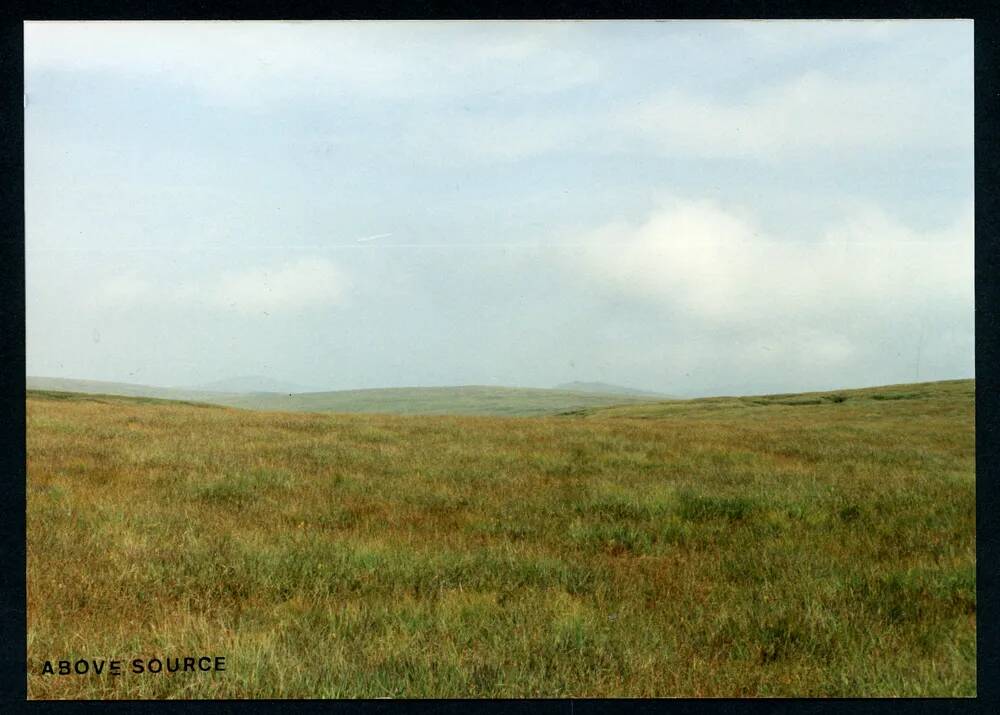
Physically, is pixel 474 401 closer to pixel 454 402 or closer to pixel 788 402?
pixel 454 402

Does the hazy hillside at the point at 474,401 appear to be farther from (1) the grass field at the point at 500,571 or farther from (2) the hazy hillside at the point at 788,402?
(1) the grass field at the point at 500,571

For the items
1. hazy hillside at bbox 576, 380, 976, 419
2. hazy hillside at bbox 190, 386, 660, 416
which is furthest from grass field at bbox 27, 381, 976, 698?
hazy hillside at bbox 190, 386, 660, 416

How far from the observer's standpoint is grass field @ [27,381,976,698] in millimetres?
3998

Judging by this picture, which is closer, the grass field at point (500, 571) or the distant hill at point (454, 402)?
the grass field at point (500, 571)

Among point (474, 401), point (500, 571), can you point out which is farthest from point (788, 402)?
point (500, 571)

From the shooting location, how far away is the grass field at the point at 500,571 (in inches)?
157

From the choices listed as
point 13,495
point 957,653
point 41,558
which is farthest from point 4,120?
point 957,653

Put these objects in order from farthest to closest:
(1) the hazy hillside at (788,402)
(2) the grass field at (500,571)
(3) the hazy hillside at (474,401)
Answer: (3) the hazy hillside at (474,401)
(1) the hazy hillside at (788,402)
(2) the grass field at (500,571)

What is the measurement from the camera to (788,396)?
2436 centimetres

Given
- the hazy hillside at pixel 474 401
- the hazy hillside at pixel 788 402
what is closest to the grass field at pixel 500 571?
the hazy hillside at pixel 788 402
